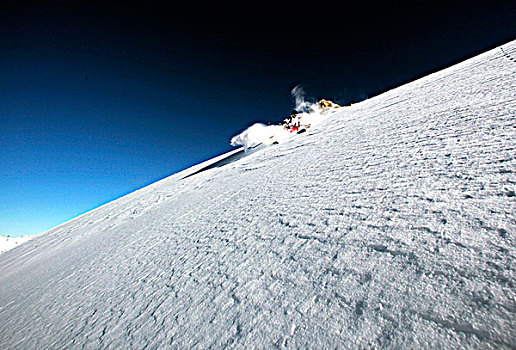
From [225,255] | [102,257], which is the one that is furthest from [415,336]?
[102,257]

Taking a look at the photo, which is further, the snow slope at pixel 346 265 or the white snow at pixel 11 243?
the white snow at pixel 11 243

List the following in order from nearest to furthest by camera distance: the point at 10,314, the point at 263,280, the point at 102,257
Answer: the point at 263,280 → the point at 10,314 → the point at 102,257

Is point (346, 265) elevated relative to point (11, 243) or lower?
lower

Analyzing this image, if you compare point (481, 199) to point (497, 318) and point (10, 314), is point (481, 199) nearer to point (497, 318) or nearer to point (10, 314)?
point (497, 318)

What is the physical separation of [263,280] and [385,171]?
759 millimetres

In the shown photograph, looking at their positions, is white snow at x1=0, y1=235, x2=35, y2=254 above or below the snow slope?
above

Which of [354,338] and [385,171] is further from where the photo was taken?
[385,171]

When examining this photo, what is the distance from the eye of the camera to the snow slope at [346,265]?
0.43 meters

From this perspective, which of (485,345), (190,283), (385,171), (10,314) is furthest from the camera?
(10,314)

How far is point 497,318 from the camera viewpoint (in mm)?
358

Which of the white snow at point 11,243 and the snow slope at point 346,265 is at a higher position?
the white snow at point 11,243

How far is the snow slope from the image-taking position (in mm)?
427

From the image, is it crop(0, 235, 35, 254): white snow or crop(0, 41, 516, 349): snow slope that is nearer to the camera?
crop(0, 41, 516, 349): snow slope

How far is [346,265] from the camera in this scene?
60cm
